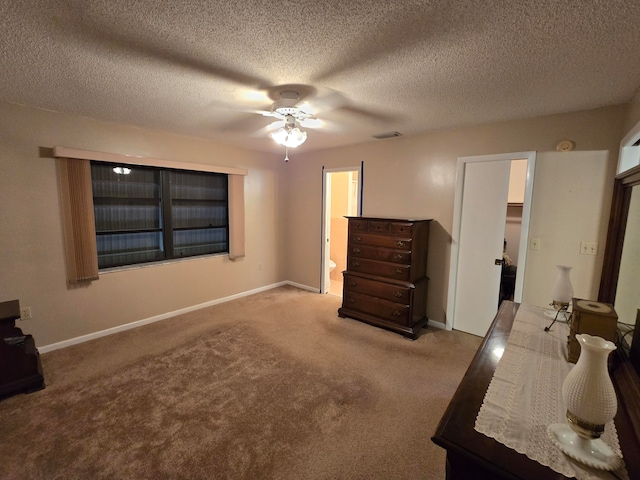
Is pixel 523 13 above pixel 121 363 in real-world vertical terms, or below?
above

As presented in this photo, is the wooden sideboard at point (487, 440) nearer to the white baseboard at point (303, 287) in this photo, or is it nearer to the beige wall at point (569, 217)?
the beige wall at point (569, 217)

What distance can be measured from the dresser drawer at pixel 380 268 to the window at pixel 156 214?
2.00 m

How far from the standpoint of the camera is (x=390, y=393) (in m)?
2.31

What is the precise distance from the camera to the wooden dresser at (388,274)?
10.8ft

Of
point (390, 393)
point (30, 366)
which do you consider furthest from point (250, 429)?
point (30, 366)

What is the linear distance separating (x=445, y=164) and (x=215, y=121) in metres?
2.56

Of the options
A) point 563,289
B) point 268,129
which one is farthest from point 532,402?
point 268,129

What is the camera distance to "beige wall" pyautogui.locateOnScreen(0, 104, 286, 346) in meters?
2.60

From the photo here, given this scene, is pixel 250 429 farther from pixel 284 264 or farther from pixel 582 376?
pixel 284 264

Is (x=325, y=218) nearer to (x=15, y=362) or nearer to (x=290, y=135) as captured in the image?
(x=290, y=135)

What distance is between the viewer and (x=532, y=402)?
1.06 meters

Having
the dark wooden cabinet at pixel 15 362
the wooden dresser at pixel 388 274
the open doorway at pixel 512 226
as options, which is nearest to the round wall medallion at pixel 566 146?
the open doorway at pixel 512 226

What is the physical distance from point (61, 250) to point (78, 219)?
340 mm

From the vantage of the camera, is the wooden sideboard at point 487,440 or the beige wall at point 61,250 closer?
the wooden sideboard at point 487,440
